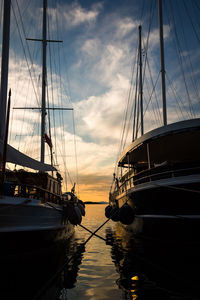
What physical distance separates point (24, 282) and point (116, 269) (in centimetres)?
285

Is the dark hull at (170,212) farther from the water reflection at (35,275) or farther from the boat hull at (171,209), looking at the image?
the water reflection at (35,275)

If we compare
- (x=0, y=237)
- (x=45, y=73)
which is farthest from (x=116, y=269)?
(x=45, y=73)

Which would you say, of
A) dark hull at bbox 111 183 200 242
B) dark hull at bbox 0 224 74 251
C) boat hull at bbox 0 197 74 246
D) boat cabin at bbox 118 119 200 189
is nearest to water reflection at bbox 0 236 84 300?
dark hull at bbox 0 224 74 251

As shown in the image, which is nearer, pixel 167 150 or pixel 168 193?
pixel 168 193

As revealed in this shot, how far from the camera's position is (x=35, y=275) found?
638 centimetres

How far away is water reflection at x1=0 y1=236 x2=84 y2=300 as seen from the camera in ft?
17.0

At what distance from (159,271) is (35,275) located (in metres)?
3.42

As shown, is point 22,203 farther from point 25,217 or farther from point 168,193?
point 168,193

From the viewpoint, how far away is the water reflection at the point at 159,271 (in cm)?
519

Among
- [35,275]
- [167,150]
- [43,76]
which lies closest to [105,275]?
[35,275]

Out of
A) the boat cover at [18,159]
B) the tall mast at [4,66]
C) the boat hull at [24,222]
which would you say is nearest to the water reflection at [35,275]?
the boat hull at [24,222]

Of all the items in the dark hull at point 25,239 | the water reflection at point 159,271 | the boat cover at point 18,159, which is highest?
the boat cover at point 18,159

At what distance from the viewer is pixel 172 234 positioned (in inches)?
340

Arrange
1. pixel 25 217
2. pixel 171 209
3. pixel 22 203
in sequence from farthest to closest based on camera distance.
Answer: pixel 171 209 < pixel 25 217 < pixel 22 203
